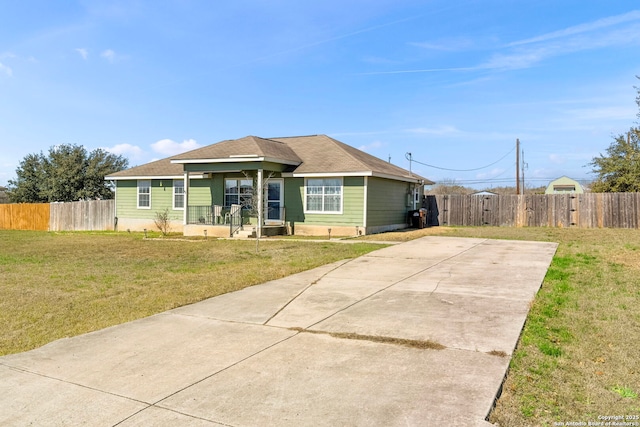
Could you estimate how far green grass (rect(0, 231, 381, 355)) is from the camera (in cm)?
639

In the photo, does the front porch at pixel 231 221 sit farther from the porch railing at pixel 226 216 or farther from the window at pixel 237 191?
the window at pixel 237 191

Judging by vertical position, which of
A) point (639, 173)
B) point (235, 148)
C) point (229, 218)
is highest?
point (235, 148)

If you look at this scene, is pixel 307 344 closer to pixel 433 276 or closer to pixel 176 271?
pixel 433 276

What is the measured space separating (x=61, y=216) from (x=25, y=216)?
4013mm

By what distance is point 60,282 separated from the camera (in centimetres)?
916

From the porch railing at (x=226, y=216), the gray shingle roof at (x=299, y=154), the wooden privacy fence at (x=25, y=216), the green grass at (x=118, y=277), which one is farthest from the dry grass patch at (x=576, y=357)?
the wooden privacy fence at (x=25, y=216)

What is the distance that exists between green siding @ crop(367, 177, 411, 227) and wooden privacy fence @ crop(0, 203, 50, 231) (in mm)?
21755

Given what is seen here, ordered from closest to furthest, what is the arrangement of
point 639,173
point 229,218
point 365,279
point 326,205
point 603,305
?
point 603,305
point 365,279
point 639,173
point 326,205
point 229,218

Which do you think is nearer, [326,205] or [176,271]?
[176,271]

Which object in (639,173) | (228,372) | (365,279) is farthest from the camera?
(639,173)

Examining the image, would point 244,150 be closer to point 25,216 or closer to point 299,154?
point 299,154

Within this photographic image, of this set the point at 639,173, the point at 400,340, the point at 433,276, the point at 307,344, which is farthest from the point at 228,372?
the point at 639,173

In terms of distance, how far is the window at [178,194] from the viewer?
23234mm

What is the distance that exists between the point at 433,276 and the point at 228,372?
18.3 feet
